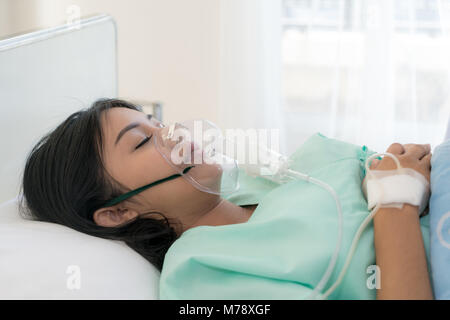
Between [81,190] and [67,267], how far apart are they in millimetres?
264

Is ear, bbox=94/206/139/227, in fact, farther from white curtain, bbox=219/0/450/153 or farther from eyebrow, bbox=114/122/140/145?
white curtain, bbox=219/0/450/153

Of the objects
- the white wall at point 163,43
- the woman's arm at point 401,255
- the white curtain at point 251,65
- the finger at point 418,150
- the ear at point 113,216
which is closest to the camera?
the woman's arm at point 401,255

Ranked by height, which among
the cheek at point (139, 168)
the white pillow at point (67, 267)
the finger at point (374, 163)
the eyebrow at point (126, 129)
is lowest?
the white pillow at point (67, 267)

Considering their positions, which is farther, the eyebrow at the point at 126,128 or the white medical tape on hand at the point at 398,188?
the eyebrow at the point at 126,128

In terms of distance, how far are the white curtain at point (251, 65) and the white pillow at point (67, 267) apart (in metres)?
1.84

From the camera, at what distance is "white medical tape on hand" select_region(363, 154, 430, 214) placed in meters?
0.99

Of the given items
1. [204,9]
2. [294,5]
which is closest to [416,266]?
[294,5]

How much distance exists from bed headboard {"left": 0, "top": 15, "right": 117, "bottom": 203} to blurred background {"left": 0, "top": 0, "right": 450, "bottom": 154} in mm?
1154

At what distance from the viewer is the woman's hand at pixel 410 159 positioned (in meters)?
1.07

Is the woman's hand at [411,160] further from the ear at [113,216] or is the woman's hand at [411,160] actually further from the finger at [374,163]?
the ear at [113,216]

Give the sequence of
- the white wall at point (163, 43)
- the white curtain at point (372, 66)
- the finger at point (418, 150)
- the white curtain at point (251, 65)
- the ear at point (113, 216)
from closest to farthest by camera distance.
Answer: the finger at point (418, 150)
the ear at point (113, 216)
the white curtain at point (372, 66)
the white curtain at point (251, 65)
the white wall at point (163, 43)

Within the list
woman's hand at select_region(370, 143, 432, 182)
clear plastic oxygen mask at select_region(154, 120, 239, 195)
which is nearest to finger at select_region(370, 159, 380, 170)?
woman's hand at select_region(370, 143, 432, 182)

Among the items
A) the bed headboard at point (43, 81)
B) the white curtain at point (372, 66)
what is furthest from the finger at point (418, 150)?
the white curtain at point (372, 66)
